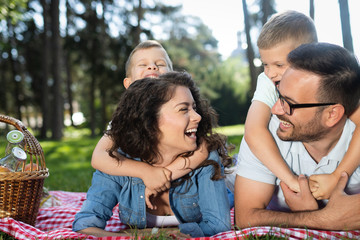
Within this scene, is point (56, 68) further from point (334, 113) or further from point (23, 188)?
point (334, 113)

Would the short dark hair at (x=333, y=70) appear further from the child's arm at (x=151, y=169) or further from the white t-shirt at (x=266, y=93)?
the child's arm at (x=151, y=169)

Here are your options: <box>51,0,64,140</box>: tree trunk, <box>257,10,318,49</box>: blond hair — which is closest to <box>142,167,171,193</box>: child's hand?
<box>257,10,318,49</box>: blond hair

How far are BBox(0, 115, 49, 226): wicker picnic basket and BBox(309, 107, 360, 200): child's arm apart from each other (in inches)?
81.8

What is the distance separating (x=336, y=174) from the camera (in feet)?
8.45

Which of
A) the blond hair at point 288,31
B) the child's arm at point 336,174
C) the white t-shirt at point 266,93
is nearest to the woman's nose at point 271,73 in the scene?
the white t-shirt at point 266,93

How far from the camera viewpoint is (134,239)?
2.48m

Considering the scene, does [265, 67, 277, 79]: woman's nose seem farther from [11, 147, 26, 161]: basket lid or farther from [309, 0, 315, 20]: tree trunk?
[309, 0, 315, 20]: tree trunk

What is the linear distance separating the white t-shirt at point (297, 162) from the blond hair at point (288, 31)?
26.5 inches

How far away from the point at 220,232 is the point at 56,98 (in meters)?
13.0

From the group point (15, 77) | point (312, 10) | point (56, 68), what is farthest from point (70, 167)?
point (15, 77)

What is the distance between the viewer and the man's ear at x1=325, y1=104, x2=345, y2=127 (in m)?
2.61

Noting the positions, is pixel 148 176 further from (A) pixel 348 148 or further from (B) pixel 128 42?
(B) pixel 128 42

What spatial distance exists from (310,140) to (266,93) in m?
0.53

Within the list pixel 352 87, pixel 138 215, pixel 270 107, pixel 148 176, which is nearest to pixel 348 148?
pixel 352 87
